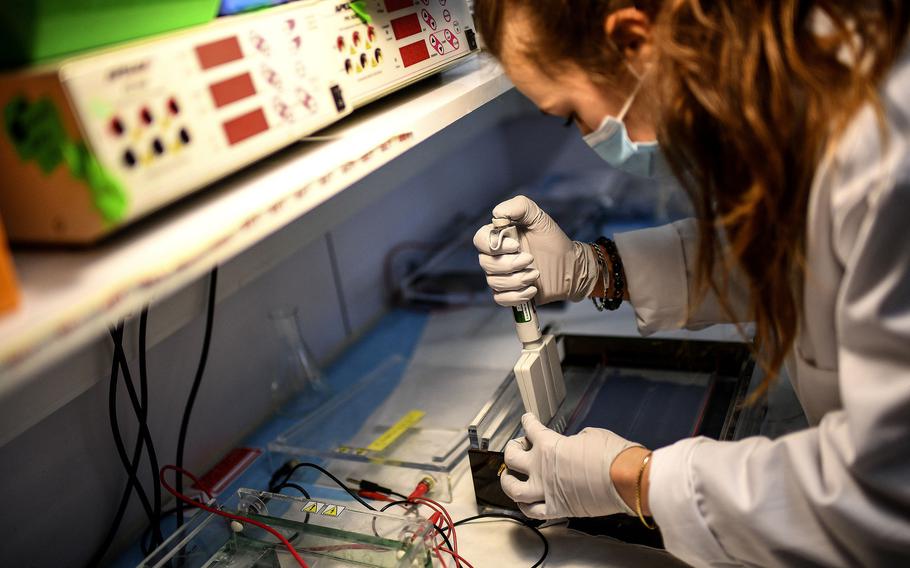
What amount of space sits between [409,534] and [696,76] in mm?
726

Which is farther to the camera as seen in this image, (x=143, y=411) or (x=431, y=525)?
(x=143, y=411)

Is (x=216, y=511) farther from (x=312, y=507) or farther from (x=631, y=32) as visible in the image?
(x=631, y=32)

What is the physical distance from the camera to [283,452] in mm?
1475

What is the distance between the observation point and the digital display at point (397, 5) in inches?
44.9

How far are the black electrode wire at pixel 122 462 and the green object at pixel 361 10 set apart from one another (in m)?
0.65

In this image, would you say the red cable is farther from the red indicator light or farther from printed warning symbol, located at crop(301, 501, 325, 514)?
the red indicator light

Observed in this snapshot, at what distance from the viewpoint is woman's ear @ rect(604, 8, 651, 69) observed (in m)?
0.90

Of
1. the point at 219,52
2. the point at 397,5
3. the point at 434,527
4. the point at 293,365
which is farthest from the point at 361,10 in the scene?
the point at 293,365

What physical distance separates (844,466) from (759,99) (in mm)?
420

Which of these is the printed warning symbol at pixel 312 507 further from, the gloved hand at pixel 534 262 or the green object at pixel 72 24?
the green object at pixel 72 24

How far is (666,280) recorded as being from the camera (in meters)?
1.35

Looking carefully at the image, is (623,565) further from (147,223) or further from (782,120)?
(147,223)

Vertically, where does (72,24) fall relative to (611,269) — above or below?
above

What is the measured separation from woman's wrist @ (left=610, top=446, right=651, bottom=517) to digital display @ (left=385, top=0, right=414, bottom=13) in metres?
0.74
